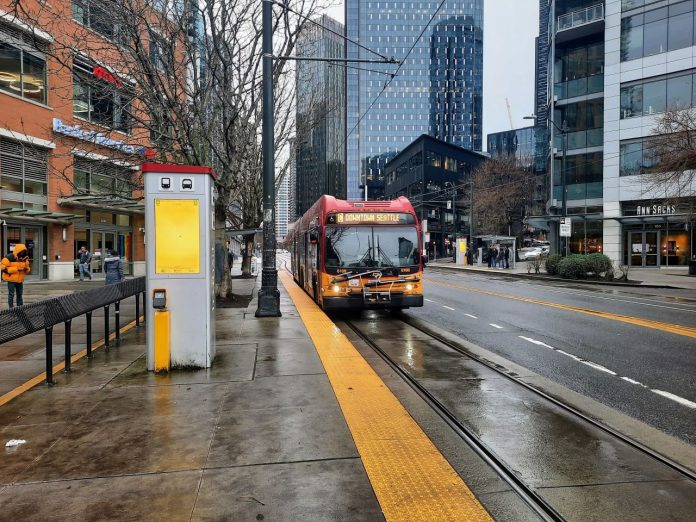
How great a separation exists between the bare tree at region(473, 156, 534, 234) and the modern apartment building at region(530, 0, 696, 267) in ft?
35.8

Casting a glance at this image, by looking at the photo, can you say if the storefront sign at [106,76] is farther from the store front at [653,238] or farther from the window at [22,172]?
the store front at [653,238]

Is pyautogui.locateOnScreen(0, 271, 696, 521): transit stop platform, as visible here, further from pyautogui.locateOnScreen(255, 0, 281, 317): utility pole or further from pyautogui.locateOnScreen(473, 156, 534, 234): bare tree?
pyautogui.locateOnScreen(473, 156, 534, 234): bare tree

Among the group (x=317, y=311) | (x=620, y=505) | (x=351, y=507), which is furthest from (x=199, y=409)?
(x=317, y=311)

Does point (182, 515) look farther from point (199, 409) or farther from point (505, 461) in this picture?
point (505, 461)

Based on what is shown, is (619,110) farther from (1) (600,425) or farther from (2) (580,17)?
(1) (600,425)

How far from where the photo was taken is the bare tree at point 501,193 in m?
54.2

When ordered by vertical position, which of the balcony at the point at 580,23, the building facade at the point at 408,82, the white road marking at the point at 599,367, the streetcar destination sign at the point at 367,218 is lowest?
the white road marking at the point at 599,367

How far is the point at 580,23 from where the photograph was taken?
128ft

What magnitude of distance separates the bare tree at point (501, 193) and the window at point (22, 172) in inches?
1617

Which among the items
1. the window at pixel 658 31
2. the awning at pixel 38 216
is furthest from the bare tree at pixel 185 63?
the window at pixel 658 31

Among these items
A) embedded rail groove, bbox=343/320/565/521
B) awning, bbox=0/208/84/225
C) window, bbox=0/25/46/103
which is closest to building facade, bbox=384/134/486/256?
awning, bbox=0/208/84/225

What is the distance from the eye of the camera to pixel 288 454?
4.05 meters

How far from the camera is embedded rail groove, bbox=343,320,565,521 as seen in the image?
3.27m

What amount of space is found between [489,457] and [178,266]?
4.57 meters
